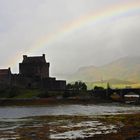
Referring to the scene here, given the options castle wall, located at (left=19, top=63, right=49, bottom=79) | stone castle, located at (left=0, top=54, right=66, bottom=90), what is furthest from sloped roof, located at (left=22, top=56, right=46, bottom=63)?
castle wall, located at (left=19, top=63, right=49, bottom=79)

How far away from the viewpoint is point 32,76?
17212cm

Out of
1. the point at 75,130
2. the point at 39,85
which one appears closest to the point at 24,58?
the point at 39,85

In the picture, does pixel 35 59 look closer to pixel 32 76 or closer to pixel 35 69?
pixel 35 69

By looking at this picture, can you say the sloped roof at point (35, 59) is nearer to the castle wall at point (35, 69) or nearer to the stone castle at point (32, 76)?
the stone castle at point (32, 76)

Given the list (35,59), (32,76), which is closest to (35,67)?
(35,59)

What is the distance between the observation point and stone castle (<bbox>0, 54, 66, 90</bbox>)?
164250 millimetres

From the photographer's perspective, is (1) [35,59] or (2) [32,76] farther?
(1) [35,59]

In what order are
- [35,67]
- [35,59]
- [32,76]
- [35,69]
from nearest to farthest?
1. [32,76]
2. [35,69]
3. [35,67]
4. [35,59]

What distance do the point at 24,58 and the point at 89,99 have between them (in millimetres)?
41259

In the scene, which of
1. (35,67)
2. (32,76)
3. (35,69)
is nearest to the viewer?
(32,76)

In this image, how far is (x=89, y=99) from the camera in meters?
160

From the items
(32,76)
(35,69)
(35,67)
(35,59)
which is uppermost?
(35,59)

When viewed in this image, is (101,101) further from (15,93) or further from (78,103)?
(15,93)

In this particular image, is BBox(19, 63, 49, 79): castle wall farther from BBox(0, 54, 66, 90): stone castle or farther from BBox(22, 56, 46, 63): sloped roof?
BBox(22, 56, 46, 63): sloped roof
